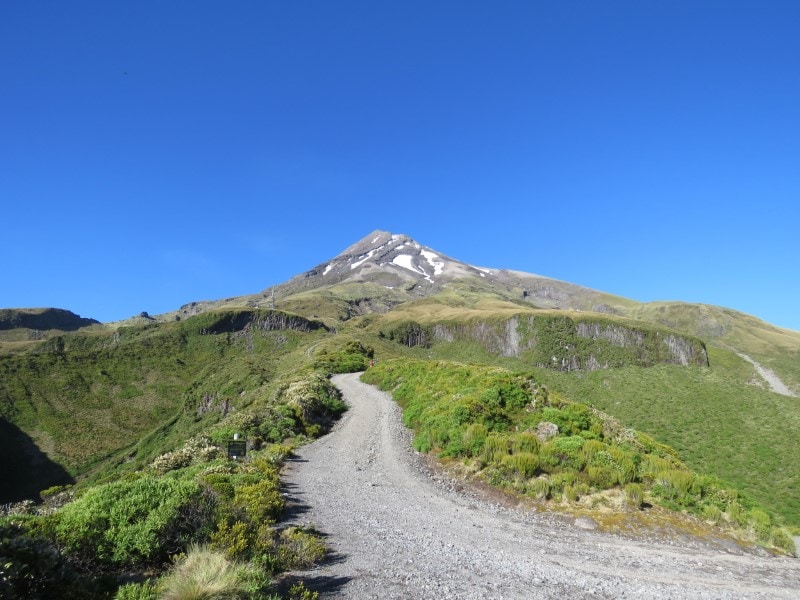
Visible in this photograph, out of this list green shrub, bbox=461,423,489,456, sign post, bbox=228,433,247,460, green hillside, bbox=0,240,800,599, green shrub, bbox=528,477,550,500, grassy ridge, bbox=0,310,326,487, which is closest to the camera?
green hillside, bbox=0,240,800,599

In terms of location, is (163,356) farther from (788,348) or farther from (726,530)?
(788,348)

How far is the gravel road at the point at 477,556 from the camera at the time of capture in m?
8.06

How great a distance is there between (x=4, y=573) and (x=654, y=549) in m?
12.6

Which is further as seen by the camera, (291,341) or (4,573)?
(291,341)

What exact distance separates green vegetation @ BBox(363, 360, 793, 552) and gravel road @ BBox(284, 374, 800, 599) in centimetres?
159

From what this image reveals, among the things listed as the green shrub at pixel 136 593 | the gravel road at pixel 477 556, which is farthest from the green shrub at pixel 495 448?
the green shrub at pixel 136 593

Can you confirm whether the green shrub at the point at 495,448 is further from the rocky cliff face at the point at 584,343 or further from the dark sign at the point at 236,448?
the rocky cliff face at the point at 584,343

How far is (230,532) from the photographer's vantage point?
8.32 metres

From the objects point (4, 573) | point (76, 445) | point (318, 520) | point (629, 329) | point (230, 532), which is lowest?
point (76, 445)

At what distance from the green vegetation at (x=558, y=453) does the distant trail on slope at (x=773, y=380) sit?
104 meters

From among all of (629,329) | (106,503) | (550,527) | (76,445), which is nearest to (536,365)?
(629,329)

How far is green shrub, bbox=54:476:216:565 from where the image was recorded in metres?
7.32

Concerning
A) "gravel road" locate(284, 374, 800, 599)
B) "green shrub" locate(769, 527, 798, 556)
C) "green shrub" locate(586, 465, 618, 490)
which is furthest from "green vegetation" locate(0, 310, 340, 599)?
"green shrub" locate(769, 527, 798, 556)

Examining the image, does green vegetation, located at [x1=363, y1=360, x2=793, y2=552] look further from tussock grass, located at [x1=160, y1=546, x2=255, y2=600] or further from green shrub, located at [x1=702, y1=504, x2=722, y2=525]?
tussock grass, located at [x1=160, y1=546, x2=255, y2=600]
